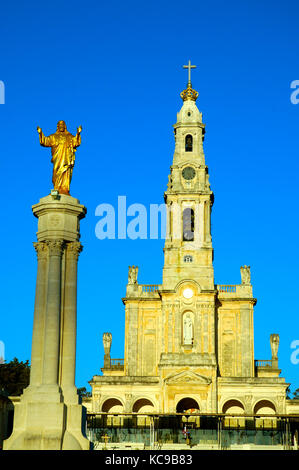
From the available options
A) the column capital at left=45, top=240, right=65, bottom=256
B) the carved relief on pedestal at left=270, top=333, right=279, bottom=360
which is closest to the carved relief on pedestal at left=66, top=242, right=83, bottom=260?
the column capital at left=45, top=240, right=65, bottom=256

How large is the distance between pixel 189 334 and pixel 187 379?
496cm

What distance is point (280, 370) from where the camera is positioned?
72.6 metres

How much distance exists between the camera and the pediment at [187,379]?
216 ft

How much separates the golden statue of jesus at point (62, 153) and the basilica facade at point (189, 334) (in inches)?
1496

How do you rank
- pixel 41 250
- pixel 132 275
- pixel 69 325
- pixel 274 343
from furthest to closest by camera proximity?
pixel 132 275 → pixel 274 343 → pixel 41 250 → pixel 69 325

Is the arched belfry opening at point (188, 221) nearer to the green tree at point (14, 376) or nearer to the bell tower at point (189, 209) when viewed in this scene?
the bell tower at point (189, 209)

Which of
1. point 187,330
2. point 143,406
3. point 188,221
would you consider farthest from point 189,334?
point 188,221

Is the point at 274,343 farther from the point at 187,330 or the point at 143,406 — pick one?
the point at 143,406

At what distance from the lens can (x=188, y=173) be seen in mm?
74250

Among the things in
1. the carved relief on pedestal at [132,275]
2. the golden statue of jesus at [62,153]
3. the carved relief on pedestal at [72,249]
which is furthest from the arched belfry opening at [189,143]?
the carved relief on pedestal at [72,249]

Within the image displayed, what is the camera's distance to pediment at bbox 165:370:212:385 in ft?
216
